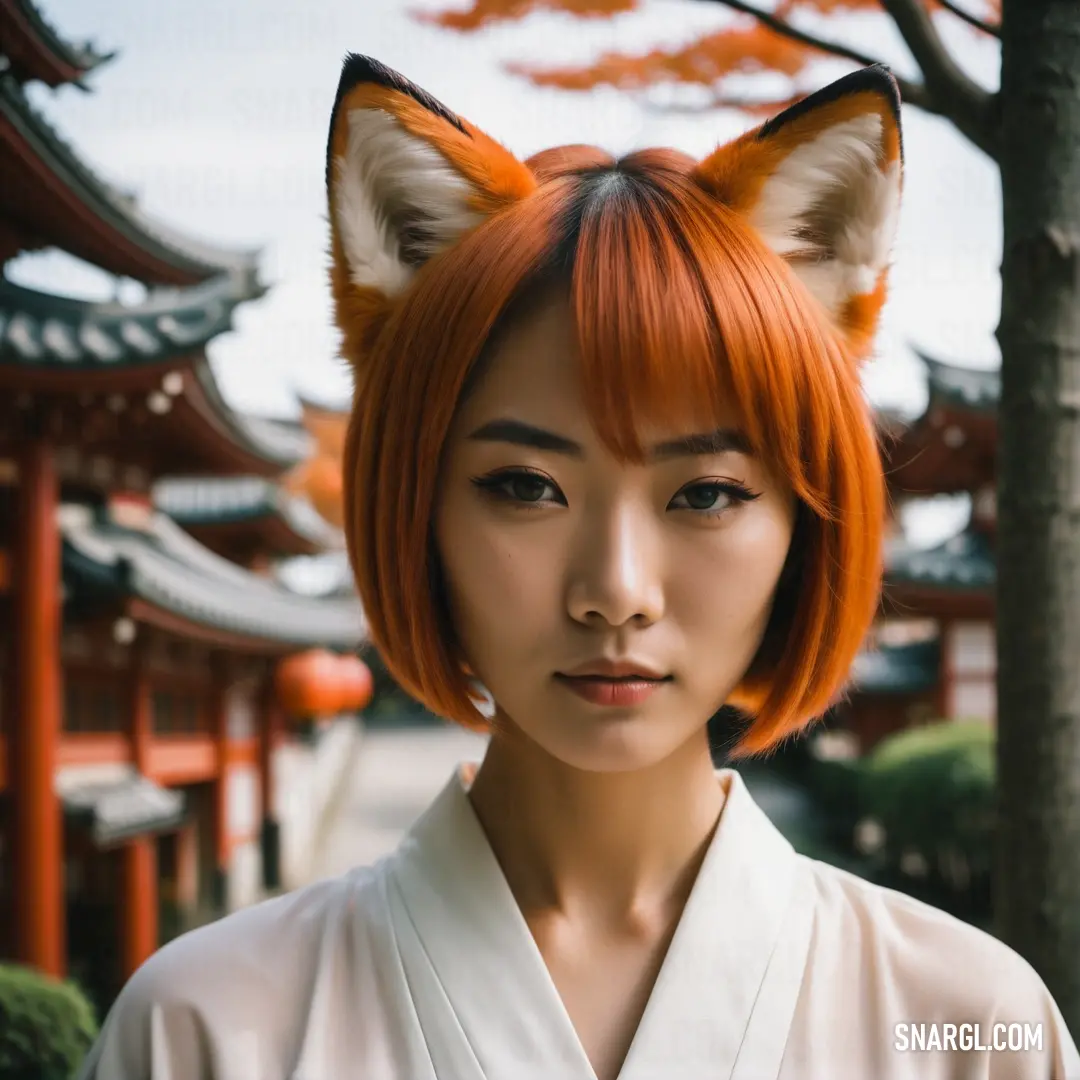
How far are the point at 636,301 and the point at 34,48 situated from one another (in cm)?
192

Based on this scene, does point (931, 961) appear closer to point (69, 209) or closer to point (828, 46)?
point (828, 46)

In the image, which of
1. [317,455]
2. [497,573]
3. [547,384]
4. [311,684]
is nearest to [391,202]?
[547,384]

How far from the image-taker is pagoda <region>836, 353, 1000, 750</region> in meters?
6.76

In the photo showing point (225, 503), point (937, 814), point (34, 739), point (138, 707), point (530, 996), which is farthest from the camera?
point (225, 503)

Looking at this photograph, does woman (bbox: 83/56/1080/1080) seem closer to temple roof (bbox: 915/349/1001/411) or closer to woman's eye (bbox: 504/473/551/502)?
woman's eye (bbox: 504/473/551/502)

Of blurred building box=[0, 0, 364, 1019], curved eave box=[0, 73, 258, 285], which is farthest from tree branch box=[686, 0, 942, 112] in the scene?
curved eave box=[0, 73, 258, 285]

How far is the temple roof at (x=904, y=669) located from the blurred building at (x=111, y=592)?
15.2 feet

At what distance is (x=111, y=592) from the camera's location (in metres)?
4.76

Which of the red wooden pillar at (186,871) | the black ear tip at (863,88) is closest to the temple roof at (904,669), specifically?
the red wooden pillar at (186,871)

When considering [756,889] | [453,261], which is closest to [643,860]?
[756,889]

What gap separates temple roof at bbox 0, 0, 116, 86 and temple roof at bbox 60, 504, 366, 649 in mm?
1551

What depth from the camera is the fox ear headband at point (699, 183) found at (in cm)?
98

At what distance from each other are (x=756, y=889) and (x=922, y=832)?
6216 mm

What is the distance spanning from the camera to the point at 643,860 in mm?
1105
